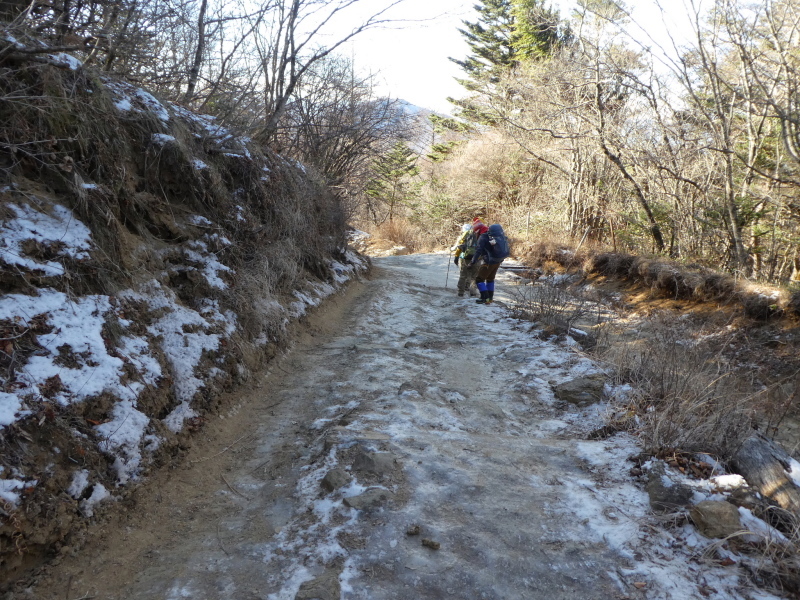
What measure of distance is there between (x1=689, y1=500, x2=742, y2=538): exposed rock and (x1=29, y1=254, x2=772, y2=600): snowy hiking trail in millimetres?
180

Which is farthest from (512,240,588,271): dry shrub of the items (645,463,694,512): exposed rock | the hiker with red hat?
(645,463,694,512): exposed rock

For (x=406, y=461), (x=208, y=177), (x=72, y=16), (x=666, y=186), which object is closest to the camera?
(x=406, y=461)

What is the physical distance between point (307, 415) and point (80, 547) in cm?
222

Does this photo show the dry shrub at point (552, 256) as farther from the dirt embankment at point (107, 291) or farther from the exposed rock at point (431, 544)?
the exposed rock at point (431, 544)

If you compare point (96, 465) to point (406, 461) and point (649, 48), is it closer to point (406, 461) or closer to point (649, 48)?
point (406, 461)

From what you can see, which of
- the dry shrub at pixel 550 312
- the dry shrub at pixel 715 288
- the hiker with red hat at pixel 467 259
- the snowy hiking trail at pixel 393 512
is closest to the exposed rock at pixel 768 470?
the snowy hiking trail at pixel 393 512

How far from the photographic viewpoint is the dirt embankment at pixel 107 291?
111 inches

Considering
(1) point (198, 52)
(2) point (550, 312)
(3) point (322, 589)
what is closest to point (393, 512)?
(3) point (322, 589)

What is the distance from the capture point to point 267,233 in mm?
7531

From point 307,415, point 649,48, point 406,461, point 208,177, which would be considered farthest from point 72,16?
point 649,48

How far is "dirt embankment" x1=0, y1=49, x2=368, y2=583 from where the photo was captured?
2.82 m

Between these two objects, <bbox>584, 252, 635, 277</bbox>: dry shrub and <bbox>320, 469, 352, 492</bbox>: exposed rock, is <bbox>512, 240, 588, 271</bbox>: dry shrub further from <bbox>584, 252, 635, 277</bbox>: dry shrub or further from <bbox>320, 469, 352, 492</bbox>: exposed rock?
<bbox>320, 469, 352, 492</bbox>: exposed rock

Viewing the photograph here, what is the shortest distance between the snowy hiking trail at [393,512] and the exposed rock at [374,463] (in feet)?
0.03

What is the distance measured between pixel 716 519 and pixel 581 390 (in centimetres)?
248
